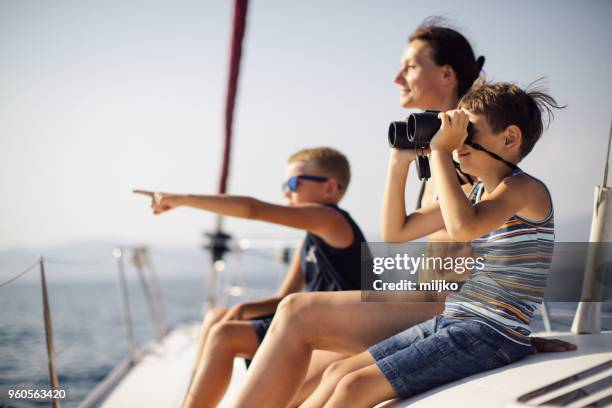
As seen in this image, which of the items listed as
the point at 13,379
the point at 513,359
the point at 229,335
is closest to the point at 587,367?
the point at 513,359

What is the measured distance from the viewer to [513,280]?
140 cm

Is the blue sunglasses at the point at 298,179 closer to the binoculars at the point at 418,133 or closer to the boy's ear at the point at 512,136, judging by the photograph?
the binoculars at the point at 418,133

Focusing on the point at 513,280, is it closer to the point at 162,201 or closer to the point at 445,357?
the point at 445,357

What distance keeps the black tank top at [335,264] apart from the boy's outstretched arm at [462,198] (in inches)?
33.8

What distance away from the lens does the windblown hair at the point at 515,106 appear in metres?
1.47

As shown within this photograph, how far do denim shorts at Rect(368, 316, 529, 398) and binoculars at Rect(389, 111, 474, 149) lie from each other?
48 centimetres

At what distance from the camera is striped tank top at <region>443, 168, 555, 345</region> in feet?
4.58

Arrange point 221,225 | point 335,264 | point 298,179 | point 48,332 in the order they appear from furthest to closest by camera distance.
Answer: point 221,225 → point 298,179 → point 335,264 → point 48,332

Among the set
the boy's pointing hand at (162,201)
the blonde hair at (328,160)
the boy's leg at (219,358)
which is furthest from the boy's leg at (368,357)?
the blonde hair at (328,160)

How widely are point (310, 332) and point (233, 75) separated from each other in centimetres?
297

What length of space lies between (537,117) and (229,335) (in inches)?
48.6

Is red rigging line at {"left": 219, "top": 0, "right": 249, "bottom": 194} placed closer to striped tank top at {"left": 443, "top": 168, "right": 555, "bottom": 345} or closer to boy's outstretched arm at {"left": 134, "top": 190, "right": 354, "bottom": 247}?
boy's outstretched arm at {"left": 134, "top": 190, "right": 354, "bottom": 247}

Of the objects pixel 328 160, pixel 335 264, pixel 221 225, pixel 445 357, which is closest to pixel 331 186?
pixel 328 160

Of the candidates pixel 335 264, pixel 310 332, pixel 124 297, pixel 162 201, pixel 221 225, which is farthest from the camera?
pixel 221 225
